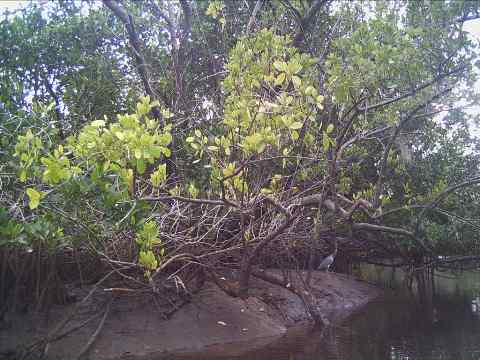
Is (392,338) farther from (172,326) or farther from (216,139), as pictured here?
(216,139)

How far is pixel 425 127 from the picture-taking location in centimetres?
923

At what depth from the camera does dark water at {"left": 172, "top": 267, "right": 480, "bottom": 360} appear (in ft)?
17.7

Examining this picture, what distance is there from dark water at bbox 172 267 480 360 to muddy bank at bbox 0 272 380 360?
364mm

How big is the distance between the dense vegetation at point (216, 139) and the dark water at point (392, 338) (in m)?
1.00

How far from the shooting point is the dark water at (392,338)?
213 inches

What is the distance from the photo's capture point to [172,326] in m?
6.12

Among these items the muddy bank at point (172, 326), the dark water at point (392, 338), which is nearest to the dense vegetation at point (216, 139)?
the muddy bank at point (172, 326)

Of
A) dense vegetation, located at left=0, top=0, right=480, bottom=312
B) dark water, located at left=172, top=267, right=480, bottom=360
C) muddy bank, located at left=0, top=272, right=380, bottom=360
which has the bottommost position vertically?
dark water, located at left=172, top=267, right=480, bottom=360

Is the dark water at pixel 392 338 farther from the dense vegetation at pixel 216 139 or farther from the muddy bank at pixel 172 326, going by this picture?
the dense vegetation at pixel 216 139

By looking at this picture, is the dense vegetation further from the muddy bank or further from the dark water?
the dark water

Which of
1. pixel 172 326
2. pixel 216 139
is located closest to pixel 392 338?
pixel 172 326

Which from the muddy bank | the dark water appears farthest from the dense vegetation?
the dark water

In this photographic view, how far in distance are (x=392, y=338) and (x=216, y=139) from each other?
3.56 meters

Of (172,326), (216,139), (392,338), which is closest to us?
(216,139)
